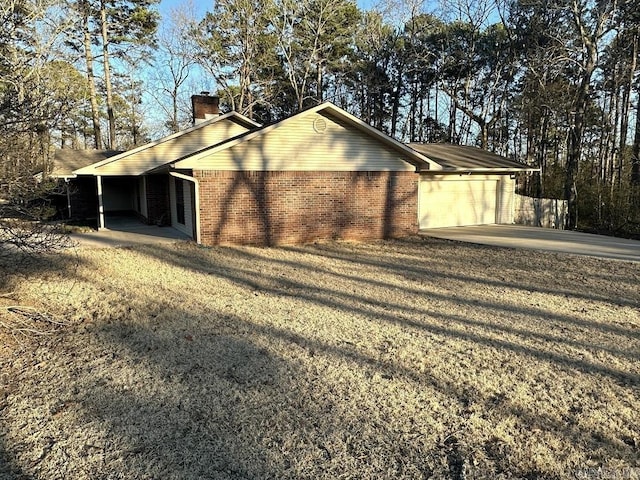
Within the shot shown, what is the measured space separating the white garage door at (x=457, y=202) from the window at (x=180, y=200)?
28.5 ft

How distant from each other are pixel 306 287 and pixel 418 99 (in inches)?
1135

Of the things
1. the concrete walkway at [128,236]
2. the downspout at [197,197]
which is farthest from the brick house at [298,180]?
the concrete walkway at [128,236]

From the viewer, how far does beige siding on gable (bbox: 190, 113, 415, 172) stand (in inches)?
475

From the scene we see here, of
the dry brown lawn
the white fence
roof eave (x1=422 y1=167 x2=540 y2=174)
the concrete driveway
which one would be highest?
roof eave (x1=422 y1=167 x2=540 y2=174)

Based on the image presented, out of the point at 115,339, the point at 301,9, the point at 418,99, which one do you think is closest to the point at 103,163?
the point at 115,339

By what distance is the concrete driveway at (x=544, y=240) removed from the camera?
11.4 m

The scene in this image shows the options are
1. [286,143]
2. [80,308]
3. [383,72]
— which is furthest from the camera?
[383,72]

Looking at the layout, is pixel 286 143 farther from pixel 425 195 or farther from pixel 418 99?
pixel 418 99

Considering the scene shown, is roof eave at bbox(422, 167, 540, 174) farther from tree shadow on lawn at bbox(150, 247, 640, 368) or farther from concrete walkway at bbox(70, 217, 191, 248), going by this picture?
concrete walkway at bbox(70, 217, 191, 248)

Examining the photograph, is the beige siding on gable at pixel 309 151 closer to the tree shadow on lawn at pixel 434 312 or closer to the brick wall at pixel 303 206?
the brick wall at pixel 303 206

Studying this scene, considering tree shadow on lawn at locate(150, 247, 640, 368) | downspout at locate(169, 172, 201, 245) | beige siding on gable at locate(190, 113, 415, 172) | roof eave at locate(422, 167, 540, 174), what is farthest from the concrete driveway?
downspout at locate(169, 172, 201, 245)

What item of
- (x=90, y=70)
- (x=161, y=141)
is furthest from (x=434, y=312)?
(x=90, y=70)

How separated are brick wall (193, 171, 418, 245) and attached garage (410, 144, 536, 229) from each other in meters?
2.49

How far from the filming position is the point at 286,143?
40.8ft
